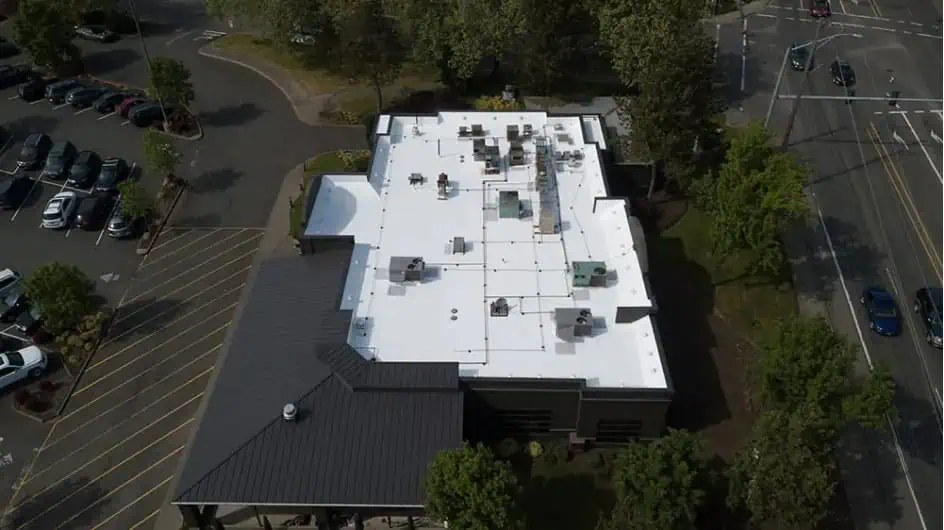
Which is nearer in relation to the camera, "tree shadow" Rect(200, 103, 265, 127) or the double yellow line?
the double yellow line

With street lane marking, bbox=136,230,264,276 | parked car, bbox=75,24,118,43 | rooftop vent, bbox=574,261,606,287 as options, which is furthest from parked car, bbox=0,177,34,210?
rooftop vent, bbox=574,261,606,287

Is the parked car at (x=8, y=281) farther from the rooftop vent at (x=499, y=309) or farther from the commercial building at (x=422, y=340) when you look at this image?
the rooftop vent at (x=499, y=309)

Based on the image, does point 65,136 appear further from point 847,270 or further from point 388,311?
point 847,270

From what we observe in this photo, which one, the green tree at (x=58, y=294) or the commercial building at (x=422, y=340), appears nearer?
the commercial building at (x=422, y=340)

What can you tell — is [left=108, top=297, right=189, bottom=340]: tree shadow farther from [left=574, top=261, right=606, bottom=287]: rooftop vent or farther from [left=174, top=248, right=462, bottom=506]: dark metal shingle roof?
[left=574, top=261, right=606, bottom=287]: rooftop vent

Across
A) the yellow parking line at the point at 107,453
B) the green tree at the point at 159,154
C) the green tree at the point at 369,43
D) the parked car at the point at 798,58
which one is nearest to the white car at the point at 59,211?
the green tree at the point at 159,154

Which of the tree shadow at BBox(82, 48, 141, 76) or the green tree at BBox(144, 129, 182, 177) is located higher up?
the green tree at BBox(144, 129, 182, 177)
